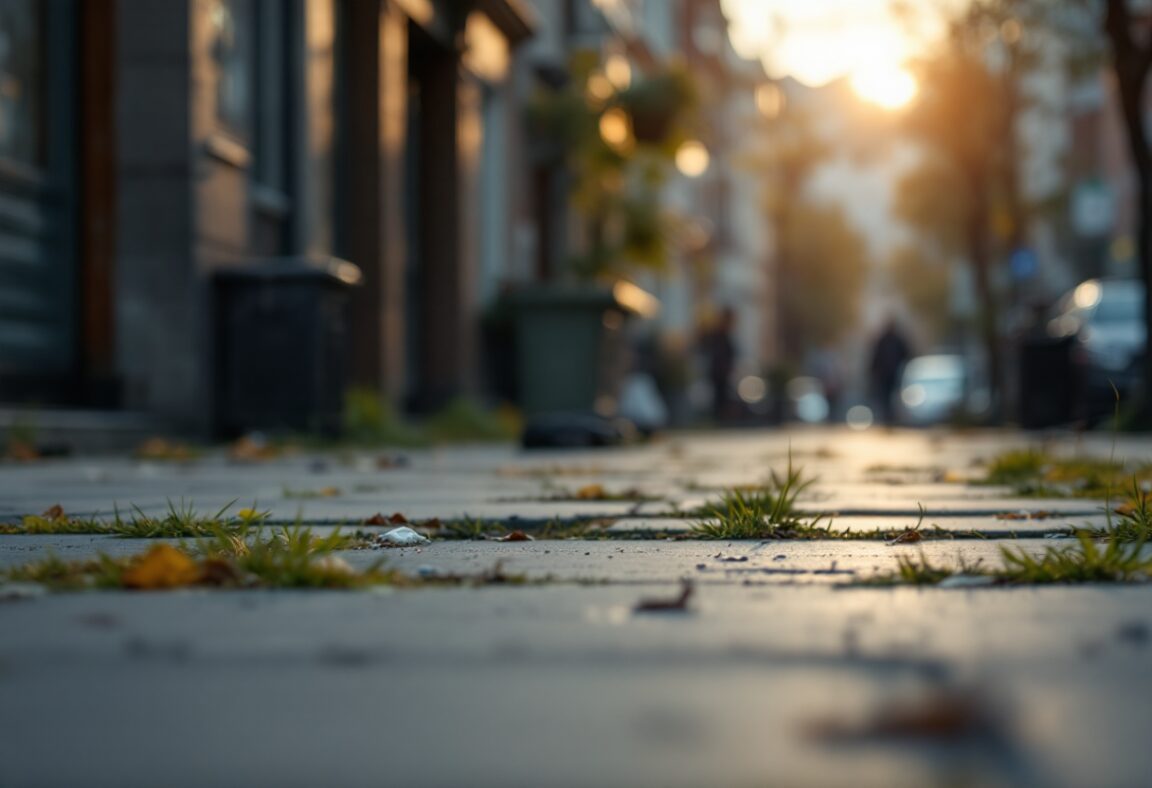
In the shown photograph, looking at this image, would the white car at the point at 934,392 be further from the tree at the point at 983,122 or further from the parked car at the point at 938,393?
the tree at the point at 983,122

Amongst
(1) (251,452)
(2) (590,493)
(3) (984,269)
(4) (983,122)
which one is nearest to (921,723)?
(2) (590,493)

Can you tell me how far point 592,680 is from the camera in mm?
1939

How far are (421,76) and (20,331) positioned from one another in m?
8.11

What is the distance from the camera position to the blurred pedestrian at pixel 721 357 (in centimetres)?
2641

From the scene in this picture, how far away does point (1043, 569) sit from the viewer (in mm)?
2840

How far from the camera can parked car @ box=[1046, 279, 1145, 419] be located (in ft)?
54.9

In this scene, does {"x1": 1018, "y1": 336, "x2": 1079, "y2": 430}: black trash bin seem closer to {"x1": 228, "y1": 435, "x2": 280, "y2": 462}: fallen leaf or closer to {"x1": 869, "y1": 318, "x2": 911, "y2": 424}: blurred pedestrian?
{"x1": 228, "y1": 435, "x2": 280, "y2": 462}: fallen leaf

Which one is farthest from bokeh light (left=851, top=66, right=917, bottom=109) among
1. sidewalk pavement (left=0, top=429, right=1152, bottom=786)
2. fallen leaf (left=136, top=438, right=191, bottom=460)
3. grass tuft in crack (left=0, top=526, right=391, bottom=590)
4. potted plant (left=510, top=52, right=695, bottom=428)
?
grass tuft in crack (left=0, top=526, right=391, bottom=590)

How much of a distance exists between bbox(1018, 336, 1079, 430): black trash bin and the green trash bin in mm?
4079

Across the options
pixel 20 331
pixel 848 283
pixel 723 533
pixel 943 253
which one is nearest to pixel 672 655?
pixel 723 533

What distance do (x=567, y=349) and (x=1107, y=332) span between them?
660cm

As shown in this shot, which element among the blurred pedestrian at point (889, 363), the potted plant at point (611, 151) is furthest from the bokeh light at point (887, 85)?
the potted plant at point (611, 151)

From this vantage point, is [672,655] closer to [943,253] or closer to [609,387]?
[609,387]

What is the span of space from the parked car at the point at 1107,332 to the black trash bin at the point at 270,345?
812 cm
